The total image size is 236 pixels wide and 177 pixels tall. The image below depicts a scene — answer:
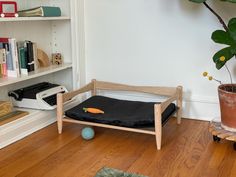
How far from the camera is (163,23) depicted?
9.36ft

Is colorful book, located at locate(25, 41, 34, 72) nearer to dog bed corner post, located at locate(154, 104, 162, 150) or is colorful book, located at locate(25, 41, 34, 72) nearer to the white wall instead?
the white wall

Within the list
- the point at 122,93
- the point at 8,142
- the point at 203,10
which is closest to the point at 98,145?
the point at 8,142

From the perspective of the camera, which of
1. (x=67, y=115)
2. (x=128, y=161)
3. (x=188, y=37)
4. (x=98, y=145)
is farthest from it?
(x=188, y=37)

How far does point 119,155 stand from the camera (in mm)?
2232

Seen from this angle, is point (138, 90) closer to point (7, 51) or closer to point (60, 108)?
point (60, 108)

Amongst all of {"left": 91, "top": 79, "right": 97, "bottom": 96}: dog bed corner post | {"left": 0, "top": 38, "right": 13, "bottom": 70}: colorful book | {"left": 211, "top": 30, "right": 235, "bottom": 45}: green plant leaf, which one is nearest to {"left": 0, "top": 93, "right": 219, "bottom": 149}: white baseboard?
{"left": 91, "top": 79, "right": 97, "bottom": 96}: dog bed corner post

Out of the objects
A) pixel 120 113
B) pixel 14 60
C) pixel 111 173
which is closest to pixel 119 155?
pixel 111 173

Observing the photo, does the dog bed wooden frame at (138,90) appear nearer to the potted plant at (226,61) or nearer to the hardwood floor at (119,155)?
the hardwood floor at (119,155)

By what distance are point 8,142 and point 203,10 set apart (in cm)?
184

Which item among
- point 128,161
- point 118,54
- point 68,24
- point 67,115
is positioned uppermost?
point 68,24

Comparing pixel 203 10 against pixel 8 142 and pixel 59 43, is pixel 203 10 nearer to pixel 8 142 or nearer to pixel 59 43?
pixel 59 43

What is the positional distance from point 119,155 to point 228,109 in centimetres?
83

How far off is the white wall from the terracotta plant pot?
0.45 meters

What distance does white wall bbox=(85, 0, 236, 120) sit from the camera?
2764mm
